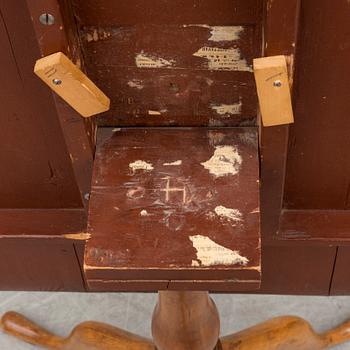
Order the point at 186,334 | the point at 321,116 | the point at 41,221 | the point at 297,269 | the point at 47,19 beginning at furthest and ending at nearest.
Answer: the point at 297,269 → the point at 41,221 → the point at 186,334 → the point at 321,116 → the point at 47,19

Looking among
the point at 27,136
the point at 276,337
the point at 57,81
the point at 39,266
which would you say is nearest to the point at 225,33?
the point at 57,81

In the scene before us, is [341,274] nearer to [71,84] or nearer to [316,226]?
[316,226]

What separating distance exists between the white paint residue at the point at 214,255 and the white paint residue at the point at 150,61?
0.94 feet

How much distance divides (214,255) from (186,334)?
0.40 metres

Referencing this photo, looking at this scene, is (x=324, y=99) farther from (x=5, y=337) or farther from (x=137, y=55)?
(x=5, y=337)

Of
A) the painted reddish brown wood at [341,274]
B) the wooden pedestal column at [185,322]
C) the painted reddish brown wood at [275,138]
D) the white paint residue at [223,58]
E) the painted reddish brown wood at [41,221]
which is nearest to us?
the painted reddish brown wood at [275,138]

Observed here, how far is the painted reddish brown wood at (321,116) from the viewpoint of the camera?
985 mm

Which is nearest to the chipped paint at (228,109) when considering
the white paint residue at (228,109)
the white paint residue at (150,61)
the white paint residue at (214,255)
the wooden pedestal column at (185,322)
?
the white paint residue at (228,109)

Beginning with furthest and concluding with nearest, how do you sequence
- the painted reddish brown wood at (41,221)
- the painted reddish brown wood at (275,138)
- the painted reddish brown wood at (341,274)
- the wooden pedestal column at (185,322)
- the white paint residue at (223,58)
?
the painted reddish brown wood at (341,274) < the painted reddish brown wood at (41,221) < the wooden pedestal column at (185,322) < the white paint residue at (223,58) < the painted reddish brown wood at (275,138)

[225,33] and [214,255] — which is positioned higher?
[225,33]

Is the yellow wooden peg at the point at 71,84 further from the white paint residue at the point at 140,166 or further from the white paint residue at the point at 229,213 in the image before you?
the white paint residue at the point at 229,213

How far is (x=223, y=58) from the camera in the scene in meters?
0.97

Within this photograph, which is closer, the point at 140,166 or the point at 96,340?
the point at 140,166

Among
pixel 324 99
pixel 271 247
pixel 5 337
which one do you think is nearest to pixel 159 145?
pixel 324 99
